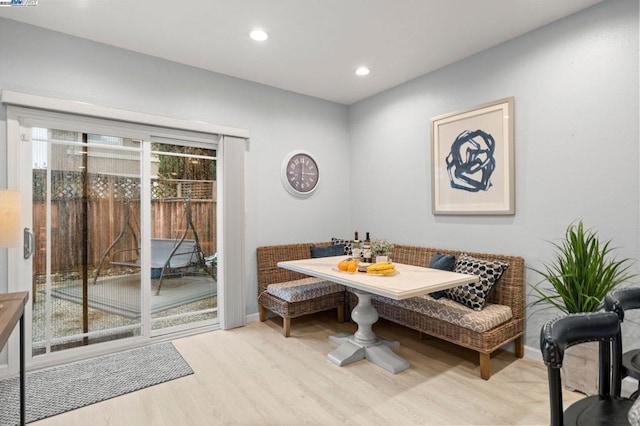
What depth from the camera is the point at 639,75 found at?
2287 millimetres

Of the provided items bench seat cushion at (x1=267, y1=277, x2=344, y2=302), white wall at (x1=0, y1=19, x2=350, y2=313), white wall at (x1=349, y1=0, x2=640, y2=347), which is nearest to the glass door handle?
white wall at (x1=0, y1=19, x2=350, y2=313)

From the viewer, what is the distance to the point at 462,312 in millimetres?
2625

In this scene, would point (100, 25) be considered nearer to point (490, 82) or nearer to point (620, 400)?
point (490, 82)

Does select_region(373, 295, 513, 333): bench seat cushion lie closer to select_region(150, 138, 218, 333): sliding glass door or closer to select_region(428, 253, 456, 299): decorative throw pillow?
select_region(428, 253, 456, 299): decorative throw pillow

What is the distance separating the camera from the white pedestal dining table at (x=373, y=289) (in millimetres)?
2320

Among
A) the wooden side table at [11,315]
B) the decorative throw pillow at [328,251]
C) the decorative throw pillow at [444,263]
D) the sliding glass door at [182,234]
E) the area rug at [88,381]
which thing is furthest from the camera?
the decorative throw pillow at [328,251]

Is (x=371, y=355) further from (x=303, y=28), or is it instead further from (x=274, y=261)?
(x=303, y=28)

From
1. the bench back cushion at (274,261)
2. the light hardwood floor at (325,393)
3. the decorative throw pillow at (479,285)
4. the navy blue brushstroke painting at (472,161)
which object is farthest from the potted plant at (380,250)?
the bench back cushion at (274,261)

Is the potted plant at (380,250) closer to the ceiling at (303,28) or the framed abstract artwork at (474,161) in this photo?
the framed abstract artwork at (474,161)

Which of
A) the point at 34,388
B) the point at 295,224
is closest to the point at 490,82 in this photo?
the point at 295,224

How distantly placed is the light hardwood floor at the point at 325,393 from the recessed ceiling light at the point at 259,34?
9.12 feet

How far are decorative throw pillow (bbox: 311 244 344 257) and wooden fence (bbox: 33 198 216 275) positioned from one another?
1.53 meters

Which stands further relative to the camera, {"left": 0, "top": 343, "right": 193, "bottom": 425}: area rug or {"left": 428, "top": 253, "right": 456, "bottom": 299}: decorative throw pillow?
{"left": 428, "top": 253, "right": 456, "bottom": 299}: decorative throw pillow

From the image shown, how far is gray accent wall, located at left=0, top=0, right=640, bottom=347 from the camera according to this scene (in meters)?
2.43
